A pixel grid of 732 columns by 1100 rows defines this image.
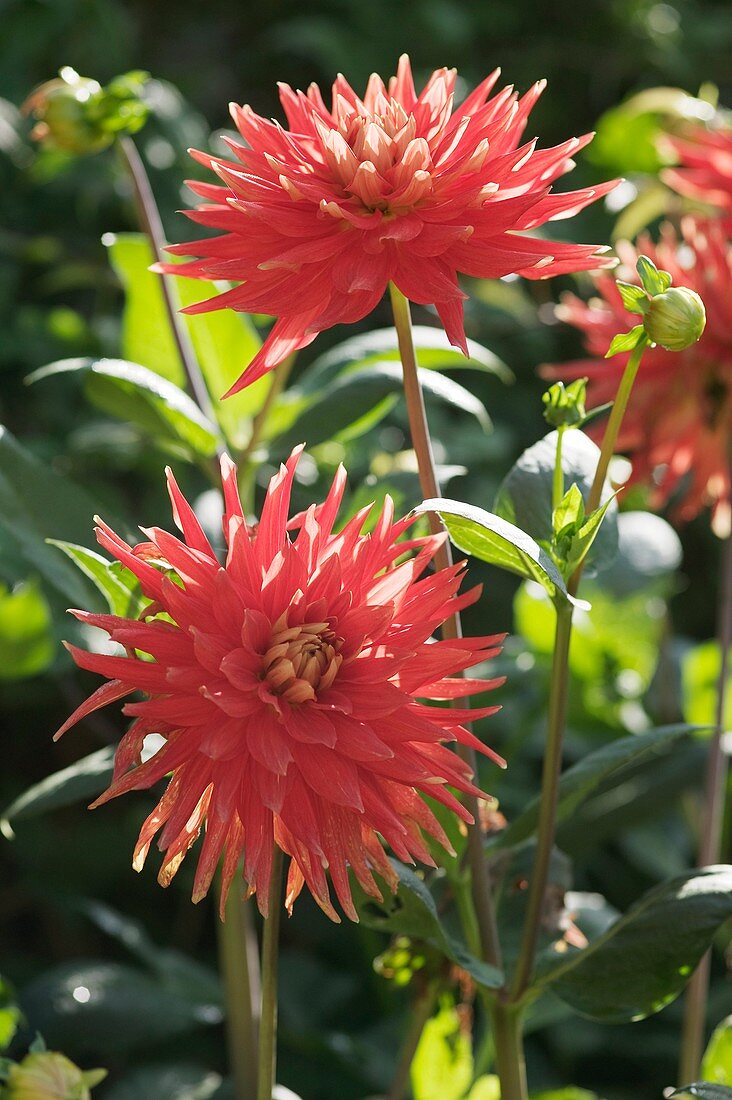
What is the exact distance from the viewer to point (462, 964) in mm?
499

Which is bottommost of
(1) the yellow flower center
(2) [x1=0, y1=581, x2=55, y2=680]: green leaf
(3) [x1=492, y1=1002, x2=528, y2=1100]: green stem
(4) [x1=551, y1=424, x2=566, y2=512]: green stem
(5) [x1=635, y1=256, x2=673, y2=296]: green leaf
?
(3) [x1=492, y1=1002, x2=528, y2=1100]: green stem

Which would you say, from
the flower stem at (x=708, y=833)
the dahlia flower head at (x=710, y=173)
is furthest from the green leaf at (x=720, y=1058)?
the dahlia flower head at (x=710, y=173)

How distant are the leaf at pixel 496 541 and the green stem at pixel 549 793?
23 millimetres

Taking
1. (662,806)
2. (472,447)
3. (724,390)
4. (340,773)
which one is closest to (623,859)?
(662,806)

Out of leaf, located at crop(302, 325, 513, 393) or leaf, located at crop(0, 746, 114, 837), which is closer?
leaf, located at crop(0, 746, 114, 837)

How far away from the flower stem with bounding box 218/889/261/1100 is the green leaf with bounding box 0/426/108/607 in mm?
210

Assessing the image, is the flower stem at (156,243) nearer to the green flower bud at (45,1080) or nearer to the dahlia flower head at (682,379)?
the dahlia flower head at (682,379)

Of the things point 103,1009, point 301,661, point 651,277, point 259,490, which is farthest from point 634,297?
point 259,490

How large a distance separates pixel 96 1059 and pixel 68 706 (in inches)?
11.7

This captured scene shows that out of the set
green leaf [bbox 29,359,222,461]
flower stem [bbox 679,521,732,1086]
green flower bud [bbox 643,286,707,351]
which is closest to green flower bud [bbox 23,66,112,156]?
green leaf [bbox 29,359,222,461]

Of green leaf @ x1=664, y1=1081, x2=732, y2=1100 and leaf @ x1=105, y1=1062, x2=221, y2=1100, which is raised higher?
green leaf @ x1=664, y1=1081, x2=732, y2=1100

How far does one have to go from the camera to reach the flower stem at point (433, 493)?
47 centimetres

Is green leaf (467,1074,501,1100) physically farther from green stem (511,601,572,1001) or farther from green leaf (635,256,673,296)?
green leaf (635,256,673,296)

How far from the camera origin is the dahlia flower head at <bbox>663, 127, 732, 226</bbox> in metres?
0.77
